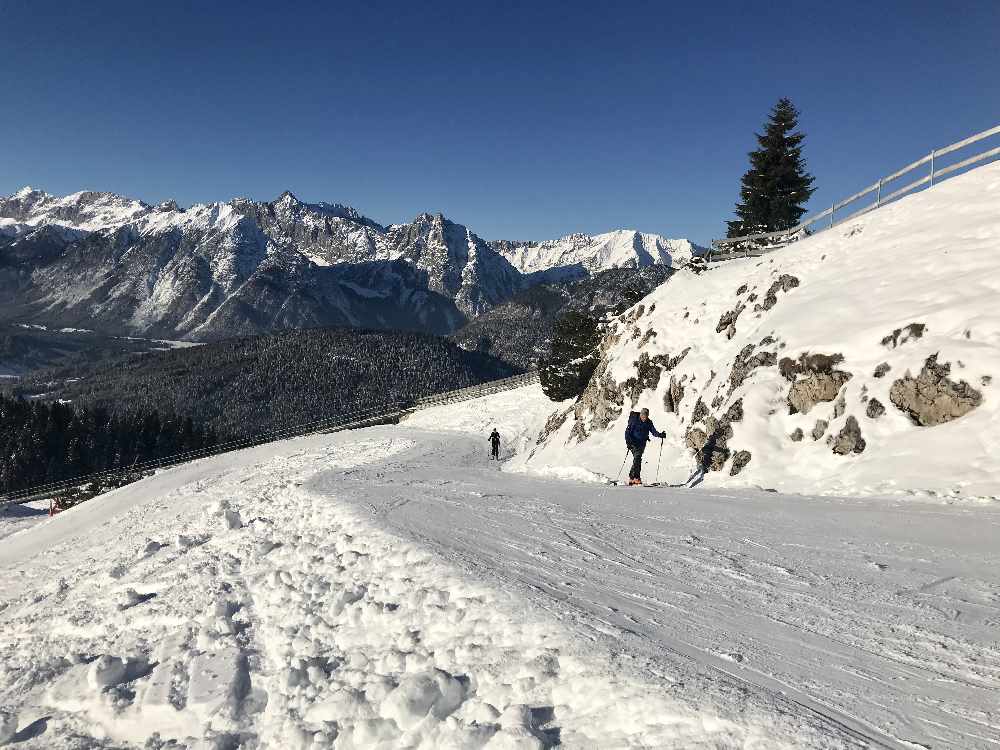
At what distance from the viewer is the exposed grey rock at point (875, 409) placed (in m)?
12.4

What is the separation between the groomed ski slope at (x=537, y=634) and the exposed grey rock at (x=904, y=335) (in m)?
5.28

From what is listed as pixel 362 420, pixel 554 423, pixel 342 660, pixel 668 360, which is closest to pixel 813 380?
pixel 668 360

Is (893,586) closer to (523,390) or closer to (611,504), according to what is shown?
(611,504)

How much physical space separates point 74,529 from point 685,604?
24.5 m

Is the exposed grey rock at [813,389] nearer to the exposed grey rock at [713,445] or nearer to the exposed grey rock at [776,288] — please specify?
the exposed grey rock at [713,445]

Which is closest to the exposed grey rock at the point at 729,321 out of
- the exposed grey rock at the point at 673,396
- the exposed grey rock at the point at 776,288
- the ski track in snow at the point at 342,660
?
the exposed grey rock at the point at 776,288

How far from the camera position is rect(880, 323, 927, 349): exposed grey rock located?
12.8 m

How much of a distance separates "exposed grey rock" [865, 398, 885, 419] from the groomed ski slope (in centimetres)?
341

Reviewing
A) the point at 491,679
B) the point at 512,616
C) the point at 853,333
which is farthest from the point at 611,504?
the point at 853,333

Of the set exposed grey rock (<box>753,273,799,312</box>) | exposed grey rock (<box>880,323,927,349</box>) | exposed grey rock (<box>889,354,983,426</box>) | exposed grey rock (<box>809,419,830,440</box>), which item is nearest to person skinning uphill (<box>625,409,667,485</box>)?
exposed grey rock (<box>809,419,830,440</box>)

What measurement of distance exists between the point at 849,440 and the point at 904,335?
115 inches

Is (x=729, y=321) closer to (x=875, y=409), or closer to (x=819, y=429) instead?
(x=819, y=429)

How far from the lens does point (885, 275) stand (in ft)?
52.8

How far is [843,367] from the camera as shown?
14070mm
